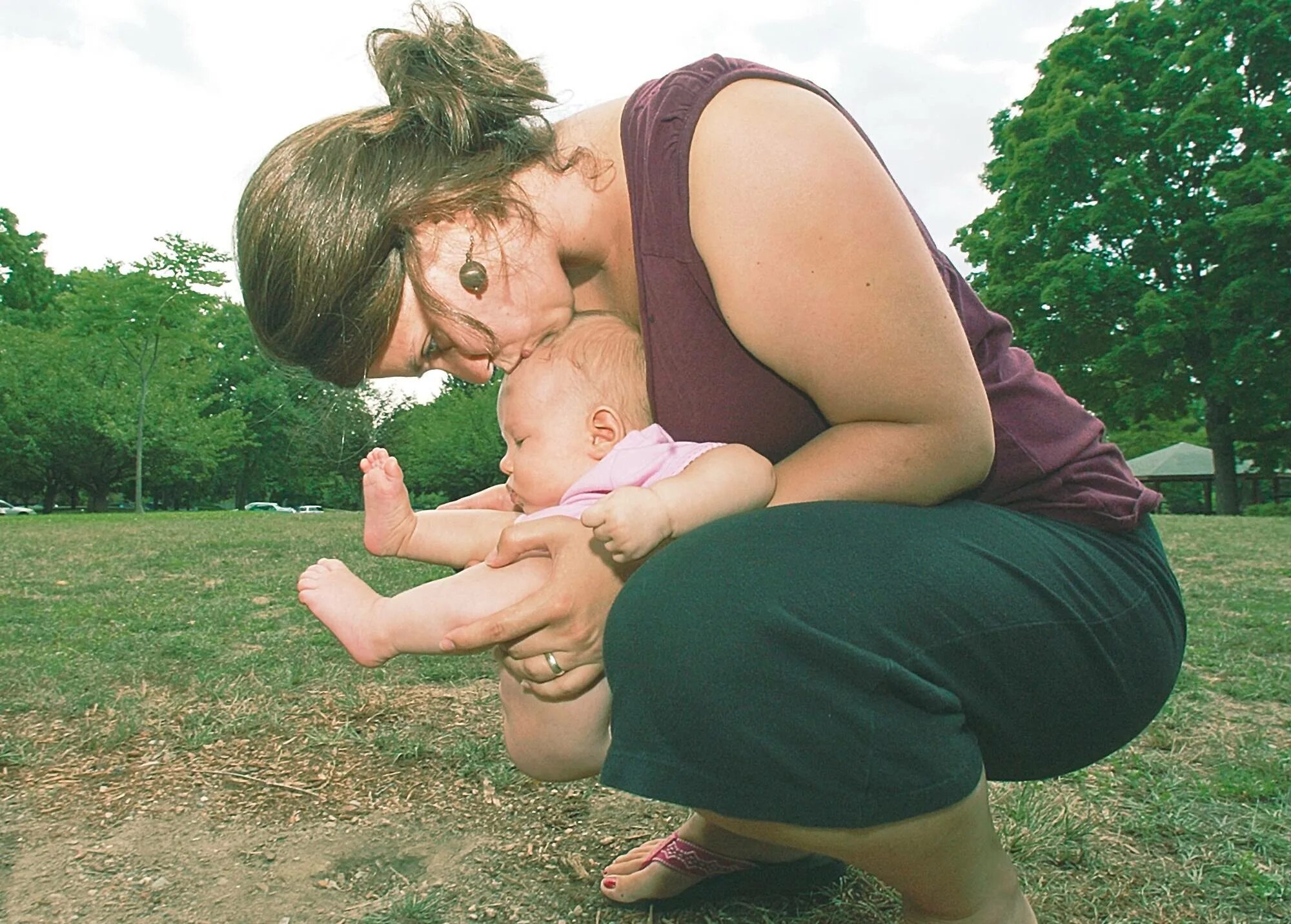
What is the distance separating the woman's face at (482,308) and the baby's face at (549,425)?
9cm

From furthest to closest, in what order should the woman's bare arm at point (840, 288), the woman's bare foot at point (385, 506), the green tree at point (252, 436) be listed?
the green tree at point (252, 436)
the woman's bare foot at point (385, 506)
the woman's bare arm at point (840, 288)

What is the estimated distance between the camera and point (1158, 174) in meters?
18.6

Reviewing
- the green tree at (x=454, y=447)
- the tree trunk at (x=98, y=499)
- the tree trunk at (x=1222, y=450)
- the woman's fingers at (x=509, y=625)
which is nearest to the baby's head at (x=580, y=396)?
the woman's fingers at (x=509, y=625)

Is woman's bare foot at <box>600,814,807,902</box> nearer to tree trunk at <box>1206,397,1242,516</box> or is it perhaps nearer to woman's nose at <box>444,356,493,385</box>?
woman's nose at <box>444,356,493,385</box>

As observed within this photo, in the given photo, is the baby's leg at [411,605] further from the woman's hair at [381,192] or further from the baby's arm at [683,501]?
the woman's hair at [381,192]

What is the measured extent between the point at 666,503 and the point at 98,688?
2406 millimetres

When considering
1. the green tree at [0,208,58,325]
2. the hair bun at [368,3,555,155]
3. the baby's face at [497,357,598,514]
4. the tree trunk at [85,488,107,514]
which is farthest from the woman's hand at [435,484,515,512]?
the green tree at [0,208,58,325]

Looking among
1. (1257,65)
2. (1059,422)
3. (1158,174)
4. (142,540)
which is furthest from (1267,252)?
(1059,422)

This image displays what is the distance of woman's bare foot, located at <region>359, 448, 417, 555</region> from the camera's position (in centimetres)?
181

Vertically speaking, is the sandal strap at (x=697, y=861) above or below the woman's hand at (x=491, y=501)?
below

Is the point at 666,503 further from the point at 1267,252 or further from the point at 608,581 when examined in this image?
the point at 1267,252

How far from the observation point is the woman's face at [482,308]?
1447mm

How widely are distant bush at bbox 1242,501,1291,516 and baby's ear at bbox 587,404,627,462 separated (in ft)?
63.0

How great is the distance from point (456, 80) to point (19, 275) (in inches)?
1374
